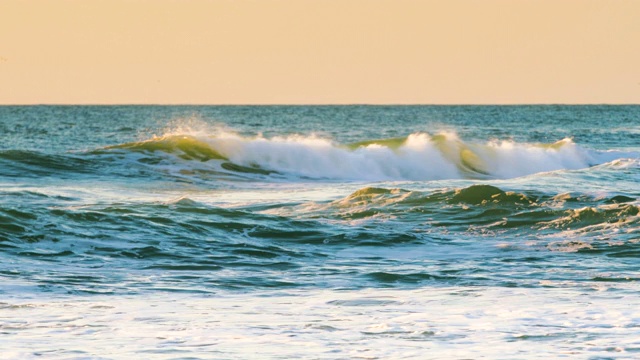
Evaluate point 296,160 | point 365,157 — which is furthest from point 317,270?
point 365,157

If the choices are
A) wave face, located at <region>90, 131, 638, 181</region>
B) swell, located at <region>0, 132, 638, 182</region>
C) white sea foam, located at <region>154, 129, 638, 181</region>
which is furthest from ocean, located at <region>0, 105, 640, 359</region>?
white sea foam, located at <region>154, 129, 638, 181</region>

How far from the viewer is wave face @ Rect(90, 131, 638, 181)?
29797 millimetres

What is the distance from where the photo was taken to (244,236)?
46.3 feet

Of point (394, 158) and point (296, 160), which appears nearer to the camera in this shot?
point (296, 160)

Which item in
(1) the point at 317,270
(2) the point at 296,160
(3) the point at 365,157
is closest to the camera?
(1) the point at 317,270

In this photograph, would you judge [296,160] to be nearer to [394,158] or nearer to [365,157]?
[365,157]

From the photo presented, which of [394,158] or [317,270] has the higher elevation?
[394,158]

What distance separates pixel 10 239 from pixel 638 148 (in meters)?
34.3

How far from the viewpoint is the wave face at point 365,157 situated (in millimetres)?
29797

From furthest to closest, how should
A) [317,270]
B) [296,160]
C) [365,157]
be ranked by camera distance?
[365,157] < [296,160] < [317,270]

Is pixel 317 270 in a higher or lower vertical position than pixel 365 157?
lower

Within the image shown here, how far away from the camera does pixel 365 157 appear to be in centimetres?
3231

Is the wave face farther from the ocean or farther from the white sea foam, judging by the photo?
the ocean

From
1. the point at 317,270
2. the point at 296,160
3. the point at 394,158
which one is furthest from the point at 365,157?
the point at 317,270
